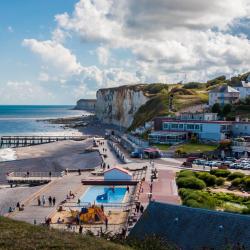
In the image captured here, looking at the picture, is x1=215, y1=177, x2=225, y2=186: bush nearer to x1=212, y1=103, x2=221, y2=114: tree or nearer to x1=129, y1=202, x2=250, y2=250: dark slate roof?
x1=129, y1=202, x2=250, y2=250: dark slate roof

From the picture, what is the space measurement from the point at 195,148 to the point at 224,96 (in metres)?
28.5

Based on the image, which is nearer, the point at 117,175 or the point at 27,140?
the point at 117,175

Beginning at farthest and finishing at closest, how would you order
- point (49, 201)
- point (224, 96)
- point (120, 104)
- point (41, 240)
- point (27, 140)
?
point (120, 104) < point (27, 140) < point (224, 96) < point (49, 201) < point (41, 240)

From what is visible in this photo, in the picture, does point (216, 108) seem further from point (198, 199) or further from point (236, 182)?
point (198, 199)

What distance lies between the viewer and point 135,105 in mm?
141875

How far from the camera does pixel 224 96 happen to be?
93625 mm

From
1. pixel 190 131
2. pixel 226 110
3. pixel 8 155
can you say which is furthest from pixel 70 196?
pixel 226 110

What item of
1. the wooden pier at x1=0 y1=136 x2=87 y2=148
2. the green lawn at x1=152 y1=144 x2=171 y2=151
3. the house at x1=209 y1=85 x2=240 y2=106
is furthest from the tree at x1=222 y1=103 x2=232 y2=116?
the wooden pier at x1=0 y1=136 x2=87 y2=148

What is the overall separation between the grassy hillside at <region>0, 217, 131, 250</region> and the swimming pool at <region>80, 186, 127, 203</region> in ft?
84.5

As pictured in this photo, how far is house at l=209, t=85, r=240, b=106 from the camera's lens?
306 feet

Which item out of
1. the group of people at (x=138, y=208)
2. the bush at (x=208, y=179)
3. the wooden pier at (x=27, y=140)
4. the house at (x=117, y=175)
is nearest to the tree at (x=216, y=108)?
the wooden pier at (x=27, y=140)

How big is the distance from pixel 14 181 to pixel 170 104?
56.8m

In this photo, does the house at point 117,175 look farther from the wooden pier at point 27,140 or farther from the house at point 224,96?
the wooden pier at point 27,140

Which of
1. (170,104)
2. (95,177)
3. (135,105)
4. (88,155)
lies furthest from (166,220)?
(135,105)
